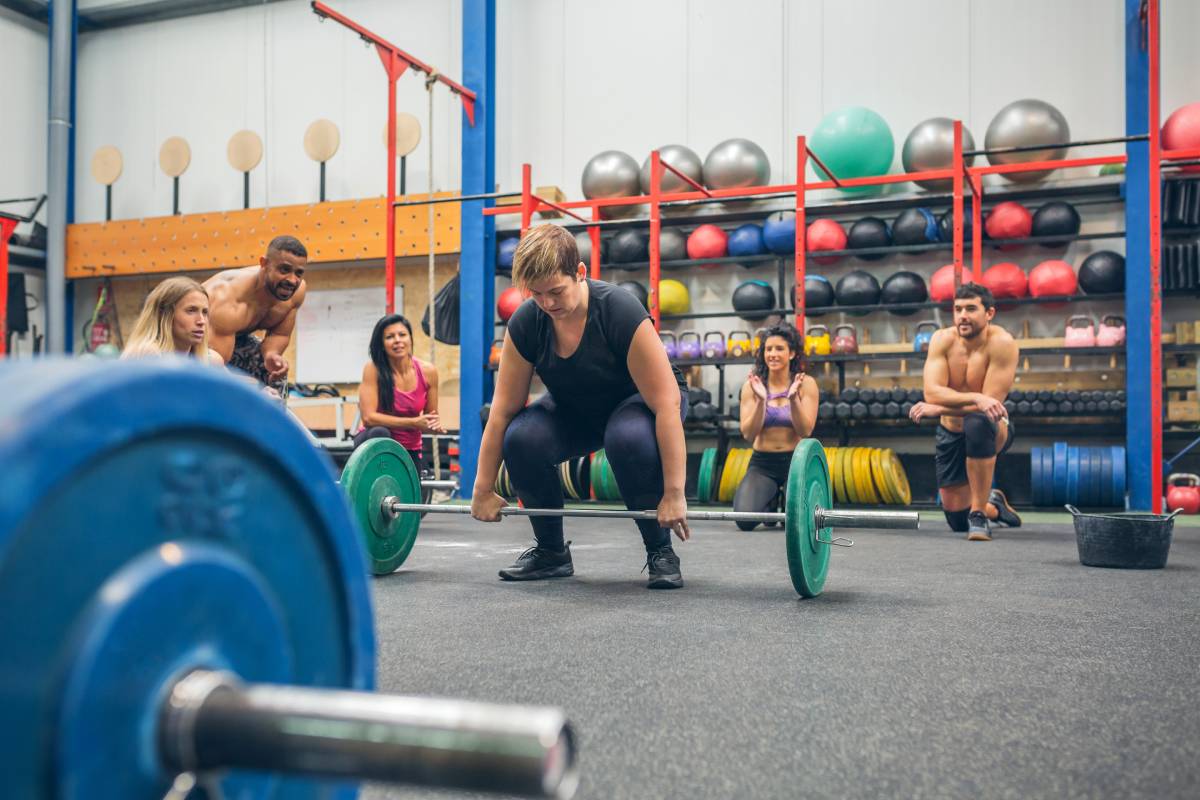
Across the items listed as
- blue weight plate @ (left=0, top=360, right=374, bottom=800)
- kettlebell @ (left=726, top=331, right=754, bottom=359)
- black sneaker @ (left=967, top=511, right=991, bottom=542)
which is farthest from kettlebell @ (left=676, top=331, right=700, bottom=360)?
blue weight plate @ (left=0, top=360, right=374, bottom=800)

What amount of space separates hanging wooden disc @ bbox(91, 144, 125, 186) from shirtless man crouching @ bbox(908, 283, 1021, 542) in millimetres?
7359

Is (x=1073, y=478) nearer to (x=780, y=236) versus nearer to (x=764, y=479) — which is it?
(x=764, y=479)

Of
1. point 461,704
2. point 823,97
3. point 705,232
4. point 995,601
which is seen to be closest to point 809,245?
point 705,232

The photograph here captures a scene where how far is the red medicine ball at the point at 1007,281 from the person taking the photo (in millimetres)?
6082

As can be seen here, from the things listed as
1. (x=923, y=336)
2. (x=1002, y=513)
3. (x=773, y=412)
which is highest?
(x=923, y=336)

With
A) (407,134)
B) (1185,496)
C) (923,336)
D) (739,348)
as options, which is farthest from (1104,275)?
(407,134)

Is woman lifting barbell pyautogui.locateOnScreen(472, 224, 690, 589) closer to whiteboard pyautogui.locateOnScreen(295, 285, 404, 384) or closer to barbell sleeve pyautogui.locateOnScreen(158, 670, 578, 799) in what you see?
barbell sleeve pyautogui.locateOnScreen(158, 670, 578, 799)

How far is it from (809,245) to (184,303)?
4.82m

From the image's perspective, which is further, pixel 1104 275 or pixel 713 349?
pixel 713 349

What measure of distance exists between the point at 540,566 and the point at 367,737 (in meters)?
2.26

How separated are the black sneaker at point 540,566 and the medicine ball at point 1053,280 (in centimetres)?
436

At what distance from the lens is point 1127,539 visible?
297 cm

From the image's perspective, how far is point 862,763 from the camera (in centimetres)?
114

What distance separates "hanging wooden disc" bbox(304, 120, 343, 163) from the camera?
25.9 ft
